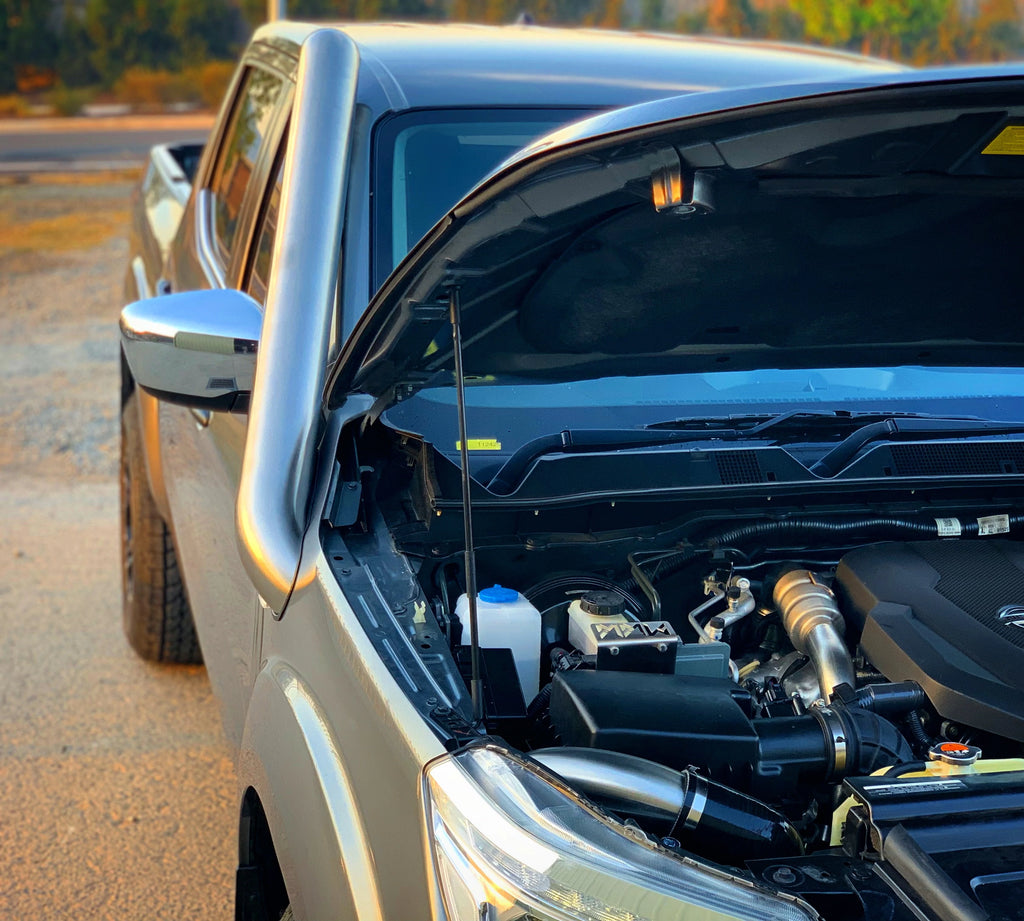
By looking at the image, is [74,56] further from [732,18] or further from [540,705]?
[540,705]

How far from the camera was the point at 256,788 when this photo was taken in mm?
1734

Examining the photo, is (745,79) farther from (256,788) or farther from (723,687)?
(256,788)

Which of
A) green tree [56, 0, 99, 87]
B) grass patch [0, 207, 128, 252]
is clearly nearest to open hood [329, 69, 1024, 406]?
grass patch [0, 207, 128, 252]

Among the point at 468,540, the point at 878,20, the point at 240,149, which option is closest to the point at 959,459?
the point at 468,540

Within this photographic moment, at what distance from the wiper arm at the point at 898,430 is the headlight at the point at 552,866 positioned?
43.6 inches

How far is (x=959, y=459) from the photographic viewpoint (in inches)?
83.5

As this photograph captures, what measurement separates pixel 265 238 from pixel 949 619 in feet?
5.33

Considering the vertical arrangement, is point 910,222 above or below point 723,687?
above

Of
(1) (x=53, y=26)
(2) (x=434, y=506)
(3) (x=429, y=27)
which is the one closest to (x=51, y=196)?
(3) (x=429, y=27)

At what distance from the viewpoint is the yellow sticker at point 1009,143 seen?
1.38m

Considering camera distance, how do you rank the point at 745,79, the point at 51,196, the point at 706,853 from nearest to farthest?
the point at 706,853
the point at 745,79
the point at 51,196

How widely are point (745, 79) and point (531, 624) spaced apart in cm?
149

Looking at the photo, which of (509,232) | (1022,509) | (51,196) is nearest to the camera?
(509,232)

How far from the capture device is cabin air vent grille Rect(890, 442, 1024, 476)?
211 cm
